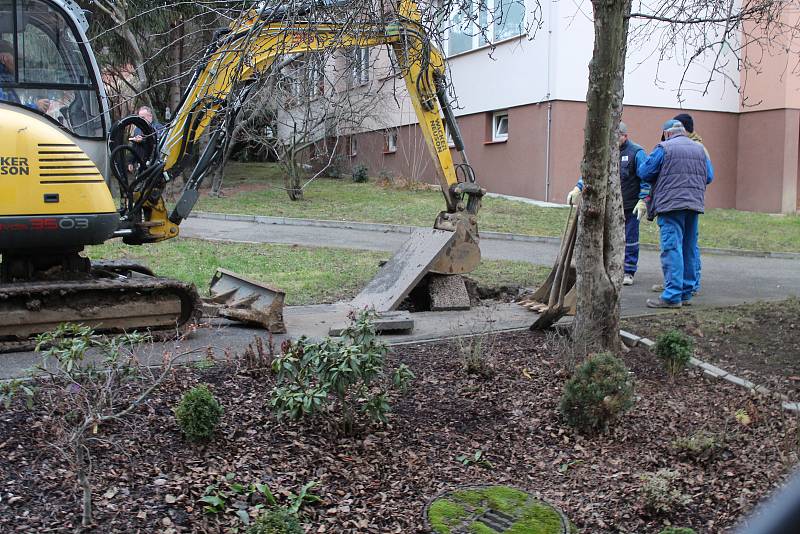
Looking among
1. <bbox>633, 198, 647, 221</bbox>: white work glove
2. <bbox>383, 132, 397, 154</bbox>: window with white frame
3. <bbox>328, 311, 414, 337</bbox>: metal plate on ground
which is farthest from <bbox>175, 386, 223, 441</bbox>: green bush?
<bbox>383, 132, 397, 154</bbox>: window with white frame

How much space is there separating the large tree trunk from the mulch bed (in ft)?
2.02

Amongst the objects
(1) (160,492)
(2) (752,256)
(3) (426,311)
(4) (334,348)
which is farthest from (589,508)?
(2) (752,256)

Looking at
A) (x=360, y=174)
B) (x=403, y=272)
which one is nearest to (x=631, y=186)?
(x=403, y=272)

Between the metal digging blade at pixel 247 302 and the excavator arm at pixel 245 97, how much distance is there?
0.76 meters

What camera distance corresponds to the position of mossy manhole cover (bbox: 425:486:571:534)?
13.9 ft

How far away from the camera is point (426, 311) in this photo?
368 inches

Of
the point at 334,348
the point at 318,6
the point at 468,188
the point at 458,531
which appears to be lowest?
the point at 458,531

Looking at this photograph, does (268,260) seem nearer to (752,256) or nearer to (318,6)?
(318,6)

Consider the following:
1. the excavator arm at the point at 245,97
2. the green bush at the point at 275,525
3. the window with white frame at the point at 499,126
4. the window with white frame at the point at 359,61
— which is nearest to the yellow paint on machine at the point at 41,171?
the excavator arm at the point at 245,97

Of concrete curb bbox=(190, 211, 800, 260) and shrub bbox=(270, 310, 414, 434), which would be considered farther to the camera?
concrete curb bbox=(190, 211, 800, 260)

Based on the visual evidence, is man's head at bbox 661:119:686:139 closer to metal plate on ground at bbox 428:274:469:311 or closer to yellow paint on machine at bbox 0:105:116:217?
metal plate on ground at bbox 428:274:469:311

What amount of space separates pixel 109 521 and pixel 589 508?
2433 mm

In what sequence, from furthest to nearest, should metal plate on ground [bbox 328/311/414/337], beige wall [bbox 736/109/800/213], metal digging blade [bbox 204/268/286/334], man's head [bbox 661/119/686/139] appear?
beige wall [bbox 736/109/800/213] < man's head [bbox 661/119/686/139] < metal digging blade [bbox 204/268/286/334] < metal plate on ground [bbox 328/311/414/337]

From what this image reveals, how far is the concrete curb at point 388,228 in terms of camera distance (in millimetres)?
14211
